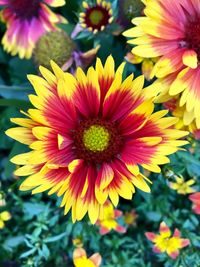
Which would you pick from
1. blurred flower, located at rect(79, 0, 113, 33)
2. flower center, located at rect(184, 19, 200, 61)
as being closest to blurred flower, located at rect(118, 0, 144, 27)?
blurred flower, located at rect(79, 0, 113, 33)

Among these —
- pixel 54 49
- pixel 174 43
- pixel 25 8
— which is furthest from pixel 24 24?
pixel 174 43

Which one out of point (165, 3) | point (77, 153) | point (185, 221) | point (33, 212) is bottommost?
point (185, 221)

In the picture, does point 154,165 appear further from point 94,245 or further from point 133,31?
point 94,245

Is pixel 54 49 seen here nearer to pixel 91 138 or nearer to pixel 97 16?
pixel 97 16

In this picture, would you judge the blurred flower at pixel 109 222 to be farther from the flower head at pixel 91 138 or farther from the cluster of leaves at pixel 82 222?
the flower head at pixel 91 138

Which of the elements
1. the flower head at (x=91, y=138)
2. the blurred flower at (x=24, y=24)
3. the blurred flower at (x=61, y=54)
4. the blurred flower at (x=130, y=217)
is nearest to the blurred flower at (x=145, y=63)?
the blurred flower at (x=61, y=54)

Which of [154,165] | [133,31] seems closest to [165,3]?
[133,31]
